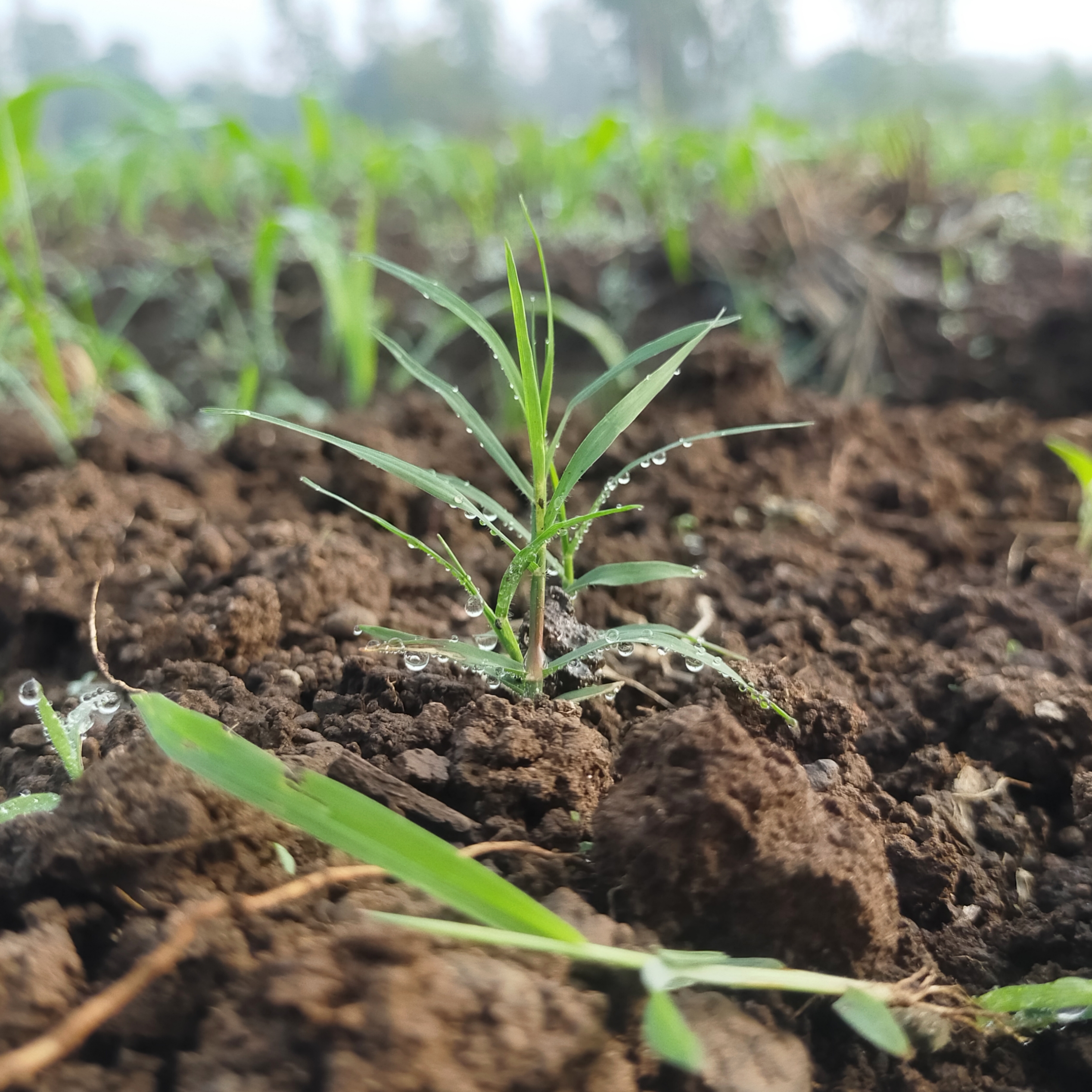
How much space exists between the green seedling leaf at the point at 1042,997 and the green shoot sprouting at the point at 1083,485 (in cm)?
72

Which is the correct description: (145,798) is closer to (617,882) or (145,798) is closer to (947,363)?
(617,882)

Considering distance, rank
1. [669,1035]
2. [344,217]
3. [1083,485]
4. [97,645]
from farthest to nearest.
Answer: [344,217] → [1083,485] → [97,645] → [669,1035]

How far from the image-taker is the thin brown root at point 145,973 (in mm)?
401

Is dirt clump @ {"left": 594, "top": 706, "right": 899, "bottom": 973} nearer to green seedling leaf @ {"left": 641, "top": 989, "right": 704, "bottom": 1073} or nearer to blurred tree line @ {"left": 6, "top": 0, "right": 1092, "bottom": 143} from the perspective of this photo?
green seedling leaf @ {"left": 641, "top": 989, "right": 704, "bottom": 1073}

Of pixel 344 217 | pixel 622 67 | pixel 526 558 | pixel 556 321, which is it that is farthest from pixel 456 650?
pixel 622 67

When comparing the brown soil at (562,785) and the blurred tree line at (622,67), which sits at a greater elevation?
the blurred tree line at (622,67)

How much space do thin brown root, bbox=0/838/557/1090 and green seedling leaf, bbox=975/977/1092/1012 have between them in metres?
0.39

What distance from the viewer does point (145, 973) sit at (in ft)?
1.41

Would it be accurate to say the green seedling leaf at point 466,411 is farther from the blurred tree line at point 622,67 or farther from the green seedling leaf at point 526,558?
the blurred tree line at point 622,67

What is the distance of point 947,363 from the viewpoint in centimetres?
209

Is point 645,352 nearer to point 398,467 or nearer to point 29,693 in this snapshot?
point 398,467

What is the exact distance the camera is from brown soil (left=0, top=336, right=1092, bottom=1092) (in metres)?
0.43

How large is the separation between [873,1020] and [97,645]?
771mm

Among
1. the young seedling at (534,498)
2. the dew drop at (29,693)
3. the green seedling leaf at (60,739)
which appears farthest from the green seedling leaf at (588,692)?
the dew drop at (29,693)
